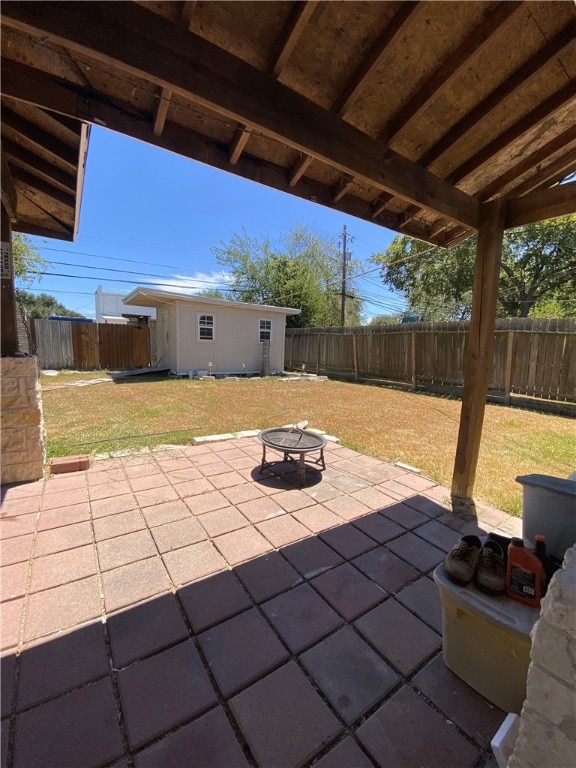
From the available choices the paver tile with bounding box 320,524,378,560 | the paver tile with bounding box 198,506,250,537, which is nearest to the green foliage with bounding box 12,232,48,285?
the paver tile with bounding box 198,506,250,537

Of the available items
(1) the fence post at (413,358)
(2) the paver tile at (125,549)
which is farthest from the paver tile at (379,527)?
(1) the fence post at (413,358)

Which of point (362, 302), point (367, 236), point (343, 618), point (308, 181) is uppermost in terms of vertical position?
point (367, 236)

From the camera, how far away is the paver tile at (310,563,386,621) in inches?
67.8

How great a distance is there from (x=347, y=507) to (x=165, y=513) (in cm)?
147

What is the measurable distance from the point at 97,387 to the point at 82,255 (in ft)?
45.9

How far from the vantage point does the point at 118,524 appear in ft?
7.79

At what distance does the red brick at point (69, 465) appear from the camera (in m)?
3.18

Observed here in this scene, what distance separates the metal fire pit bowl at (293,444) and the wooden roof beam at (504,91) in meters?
2.43

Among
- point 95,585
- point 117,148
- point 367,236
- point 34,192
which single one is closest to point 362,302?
point 367,236

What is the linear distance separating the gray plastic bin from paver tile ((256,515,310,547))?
4.47ft

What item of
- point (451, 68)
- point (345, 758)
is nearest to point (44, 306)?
point (451, 68)

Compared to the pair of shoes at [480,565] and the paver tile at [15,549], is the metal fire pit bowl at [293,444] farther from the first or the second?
the paver tile at [15,549]

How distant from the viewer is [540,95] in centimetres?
187

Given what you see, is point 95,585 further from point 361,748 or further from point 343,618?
point 361,748
